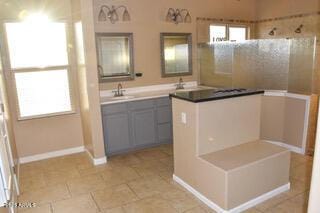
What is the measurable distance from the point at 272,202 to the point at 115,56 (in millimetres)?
Result: 3119

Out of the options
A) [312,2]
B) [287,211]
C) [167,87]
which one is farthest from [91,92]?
[312,2]

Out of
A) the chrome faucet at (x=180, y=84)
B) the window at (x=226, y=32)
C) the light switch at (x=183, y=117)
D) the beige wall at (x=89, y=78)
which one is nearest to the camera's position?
the light switch at (x=183, y=117)

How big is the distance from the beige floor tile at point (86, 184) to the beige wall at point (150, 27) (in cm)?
155

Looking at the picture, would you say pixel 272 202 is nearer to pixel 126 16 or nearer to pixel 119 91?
pixel 119 91

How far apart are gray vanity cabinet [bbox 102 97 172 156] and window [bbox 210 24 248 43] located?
6.07ft

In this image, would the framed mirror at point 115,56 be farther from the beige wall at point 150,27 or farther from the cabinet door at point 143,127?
the cabinet door at point 143,127

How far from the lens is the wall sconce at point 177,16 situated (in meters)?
4.58

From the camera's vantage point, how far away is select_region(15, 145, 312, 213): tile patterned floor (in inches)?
104

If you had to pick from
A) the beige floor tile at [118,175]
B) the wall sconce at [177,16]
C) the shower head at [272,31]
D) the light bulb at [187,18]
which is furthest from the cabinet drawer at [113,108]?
the shower head at [272,31]

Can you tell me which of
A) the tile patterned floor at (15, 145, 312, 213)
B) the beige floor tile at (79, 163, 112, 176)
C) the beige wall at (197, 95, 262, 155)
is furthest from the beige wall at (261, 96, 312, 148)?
the beige floor tile at (79, 163, 112, 176)

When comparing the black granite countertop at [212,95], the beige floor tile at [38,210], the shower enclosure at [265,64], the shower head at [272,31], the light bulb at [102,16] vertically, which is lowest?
the beige floor tile at [38,210]

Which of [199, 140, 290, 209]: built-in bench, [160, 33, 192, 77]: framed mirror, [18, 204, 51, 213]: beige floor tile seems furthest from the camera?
[160, 33, 192, 77]: framed mirror

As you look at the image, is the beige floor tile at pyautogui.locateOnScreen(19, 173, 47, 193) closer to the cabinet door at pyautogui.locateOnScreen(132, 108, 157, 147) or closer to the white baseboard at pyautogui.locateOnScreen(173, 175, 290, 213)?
the cabinet door at pyautogui.locateOnScreen(132, 108, 157, 147)

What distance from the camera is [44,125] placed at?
3922mm
